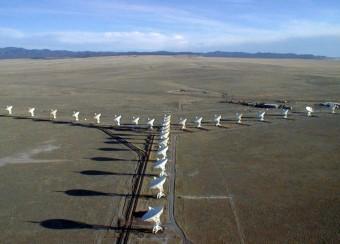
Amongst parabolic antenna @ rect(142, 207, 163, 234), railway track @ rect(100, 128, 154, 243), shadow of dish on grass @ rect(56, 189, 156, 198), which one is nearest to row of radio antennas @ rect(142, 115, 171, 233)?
parabolic antenna @ rect(142, 207, 163, 234)

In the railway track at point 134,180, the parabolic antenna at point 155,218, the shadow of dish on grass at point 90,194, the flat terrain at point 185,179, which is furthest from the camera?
the shadow of dish on grass at point 90,194

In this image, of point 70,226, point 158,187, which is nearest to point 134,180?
point 158,187

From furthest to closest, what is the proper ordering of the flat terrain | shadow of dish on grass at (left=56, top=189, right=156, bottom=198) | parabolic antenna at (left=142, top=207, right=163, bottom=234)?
shadow of dish on grass at (left=56, top=189, right=156, bottom=198) → the flat terrain → parabolic antenna at (left=142, top=207, right=163, bottom=234)

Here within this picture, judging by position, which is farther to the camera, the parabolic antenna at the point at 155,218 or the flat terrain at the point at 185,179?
the flat terrain at the point at 185,179

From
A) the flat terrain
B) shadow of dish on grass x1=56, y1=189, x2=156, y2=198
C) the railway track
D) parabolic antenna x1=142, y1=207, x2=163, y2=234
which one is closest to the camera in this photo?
parabolic antenna x1=142, y1=207, x2=163, y2=234

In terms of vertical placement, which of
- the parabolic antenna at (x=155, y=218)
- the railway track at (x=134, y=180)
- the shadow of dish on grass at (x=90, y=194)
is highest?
the parabolic antenna at (x=155, y=218)

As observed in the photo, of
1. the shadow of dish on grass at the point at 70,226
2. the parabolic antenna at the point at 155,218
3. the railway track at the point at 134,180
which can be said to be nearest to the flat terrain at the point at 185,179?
the shadow of dish on grass at the point at 70,226

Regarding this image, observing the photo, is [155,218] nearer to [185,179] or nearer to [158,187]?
[158,187]

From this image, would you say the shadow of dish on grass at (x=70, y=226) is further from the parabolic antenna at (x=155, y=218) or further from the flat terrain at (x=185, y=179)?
the parabolic antenna at (x=155, y=218)

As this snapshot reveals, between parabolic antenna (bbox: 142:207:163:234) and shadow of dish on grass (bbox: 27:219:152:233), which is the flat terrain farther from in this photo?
parabolic antenna (bbox: 142:207:163:234)
